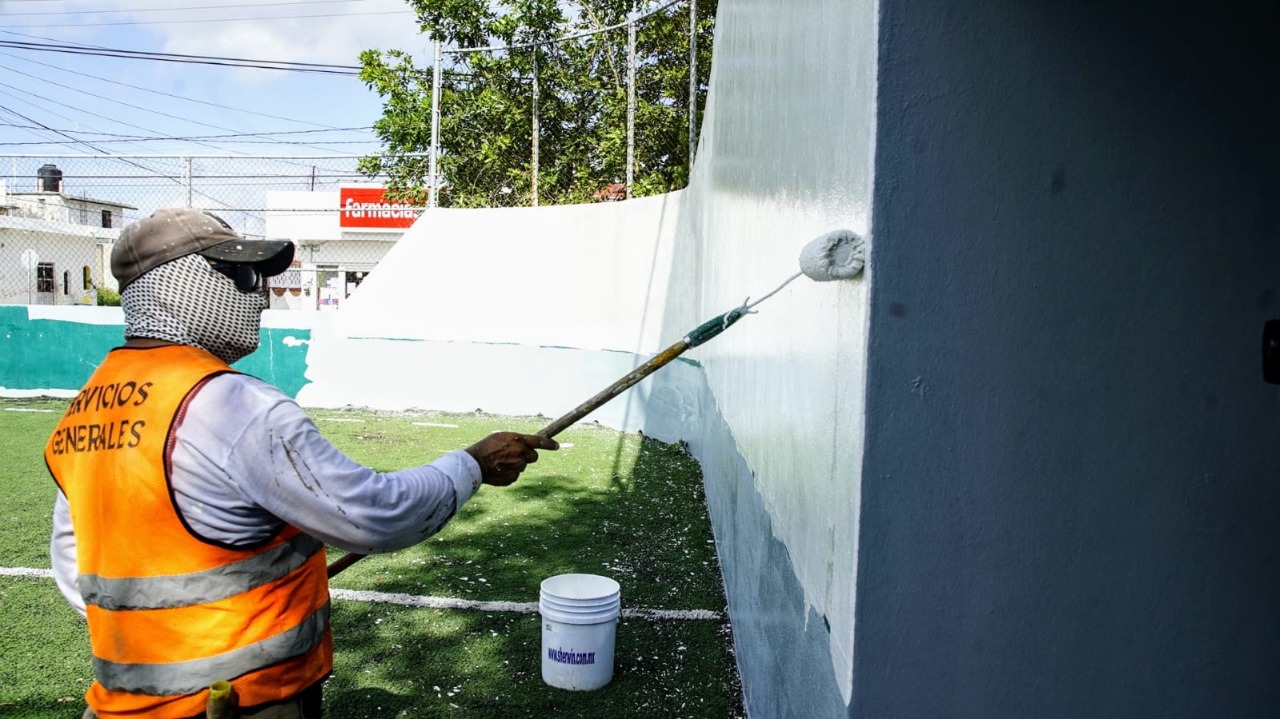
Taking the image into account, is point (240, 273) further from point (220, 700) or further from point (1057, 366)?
point (1057, 366)

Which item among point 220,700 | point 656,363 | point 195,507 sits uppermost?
point 656,363

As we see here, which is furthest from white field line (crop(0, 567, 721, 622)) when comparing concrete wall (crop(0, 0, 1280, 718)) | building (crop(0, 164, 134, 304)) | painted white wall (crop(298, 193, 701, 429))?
building (crop(0, 164, 134, 304))

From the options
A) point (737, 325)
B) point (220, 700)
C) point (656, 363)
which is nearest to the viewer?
point (220, 700)

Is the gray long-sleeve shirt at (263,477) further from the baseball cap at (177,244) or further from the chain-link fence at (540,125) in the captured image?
the chain-link fence at (540,125)

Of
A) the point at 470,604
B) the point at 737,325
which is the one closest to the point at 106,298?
the point at 470,604

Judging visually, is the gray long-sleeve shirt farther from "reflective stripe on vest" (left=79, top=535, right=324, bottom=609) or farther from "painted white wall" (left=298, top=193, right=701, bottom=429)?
"painted white wall" (left=298, top=193, right=701, bottom=429)

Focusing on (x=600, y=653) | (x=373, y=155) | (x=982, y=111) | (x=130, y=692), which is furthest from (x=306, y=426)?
(x=373, y=155)

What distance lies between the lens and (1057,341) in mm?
1441

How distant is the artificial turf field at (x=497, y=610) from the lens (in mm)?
3744

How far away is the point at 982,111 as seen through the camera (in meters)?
1.41

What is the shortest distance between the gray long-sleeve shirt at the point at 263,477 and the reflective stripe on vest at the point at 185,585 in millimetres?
60

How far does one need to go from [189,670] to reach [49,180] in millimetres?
16287

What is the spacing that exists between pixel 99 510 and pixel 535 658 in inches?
100

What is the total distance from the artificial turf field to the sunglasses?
2095 millimetres
